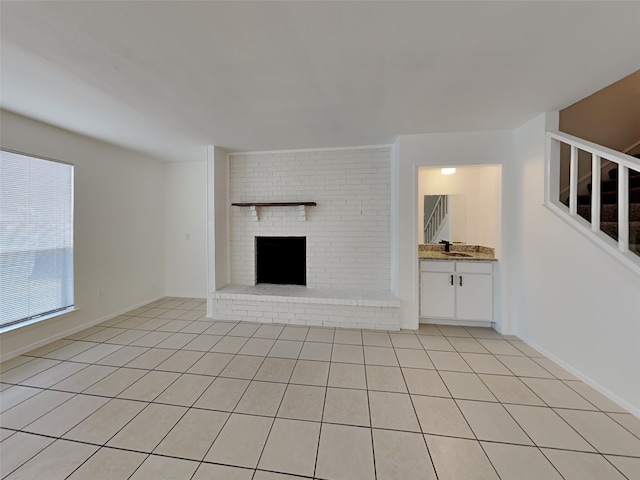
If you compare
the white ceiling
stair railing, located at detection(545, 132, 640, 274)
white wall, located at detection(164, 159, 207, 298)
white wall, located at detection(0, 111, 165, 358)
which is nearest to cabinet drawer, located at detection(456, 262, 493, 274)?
stair railing, located at detection(545, 132, 640, 274)

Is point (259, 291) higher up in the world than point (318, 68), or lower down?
lower down

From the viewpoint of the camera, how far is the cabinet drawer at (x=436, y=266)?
3213 millimetres

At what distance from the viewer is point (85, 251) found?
323 cm

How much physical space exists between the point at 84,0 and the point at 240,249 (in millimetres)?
3055

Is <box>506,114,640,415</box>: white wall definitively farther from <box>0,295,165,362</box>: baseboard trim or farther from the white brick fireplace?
<box>0,295,165,362</box>: baseboard trim

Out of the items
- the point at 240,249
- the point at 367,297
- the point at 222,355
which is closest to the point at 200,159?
the point at 240,249

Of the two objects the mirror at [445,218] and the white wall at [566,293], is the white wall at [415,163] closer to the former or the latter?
the white wall at [566,293]

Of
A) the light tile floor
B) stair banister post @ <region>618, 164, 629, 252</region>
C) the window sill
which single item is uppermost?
stair banister post @ <region>618, 164, 629, 252</region>

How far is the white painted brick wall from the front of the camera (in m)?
3.61

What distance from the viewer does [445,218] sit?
3.81 metres

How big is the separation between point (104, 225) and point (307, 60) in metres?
3.66

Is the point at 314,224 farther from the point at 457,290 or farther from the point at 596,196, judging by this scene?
the point at 596,196

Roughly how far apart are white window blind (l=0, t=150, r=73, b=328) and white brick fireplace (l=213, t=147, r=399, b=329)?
6.04ft

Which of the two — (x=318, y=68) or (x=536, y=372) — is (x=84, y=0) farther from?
(x=536, y=372)
